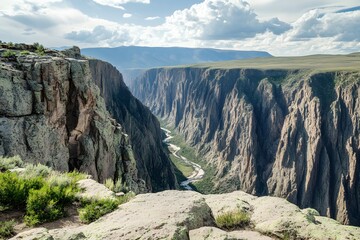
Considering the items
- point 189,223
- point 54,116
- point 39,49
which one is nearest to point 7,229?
point 189,223

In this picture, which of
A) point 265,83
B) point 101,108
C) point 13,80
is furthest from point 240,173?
point 13,80

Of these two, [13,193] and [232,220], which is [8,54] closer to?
[13,193]

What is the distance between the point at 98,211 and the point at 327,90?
158 m

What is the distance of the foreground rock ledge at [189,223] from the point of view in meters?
9.43

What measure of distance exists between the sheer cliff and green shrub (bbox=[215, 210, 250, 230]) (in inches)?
819

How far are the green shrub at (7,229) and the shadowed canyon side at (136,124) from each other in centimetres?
10185

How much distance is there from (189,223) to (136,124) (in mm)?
133860

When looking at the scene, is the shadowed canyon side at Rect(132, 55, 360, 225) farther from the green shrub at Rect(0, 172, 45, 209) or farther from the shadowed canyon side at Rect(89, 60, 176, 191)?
the green shrub at Rect(0, 172, 45, 209)

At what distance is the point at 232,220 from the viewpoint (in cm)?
1199

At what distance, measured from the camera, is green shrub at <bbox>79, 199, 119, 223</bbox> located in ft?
37.7

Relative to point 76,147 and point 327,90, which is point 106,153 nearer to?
point 76,147

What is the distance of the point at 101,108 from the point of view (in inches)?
1650

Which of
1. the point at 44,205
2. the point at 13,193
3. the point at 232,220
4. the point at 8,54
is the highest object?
the point at 8,54

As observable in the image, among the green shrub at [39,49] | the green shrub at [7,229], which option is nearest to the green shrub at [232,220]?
the green shrub at [7,229]
